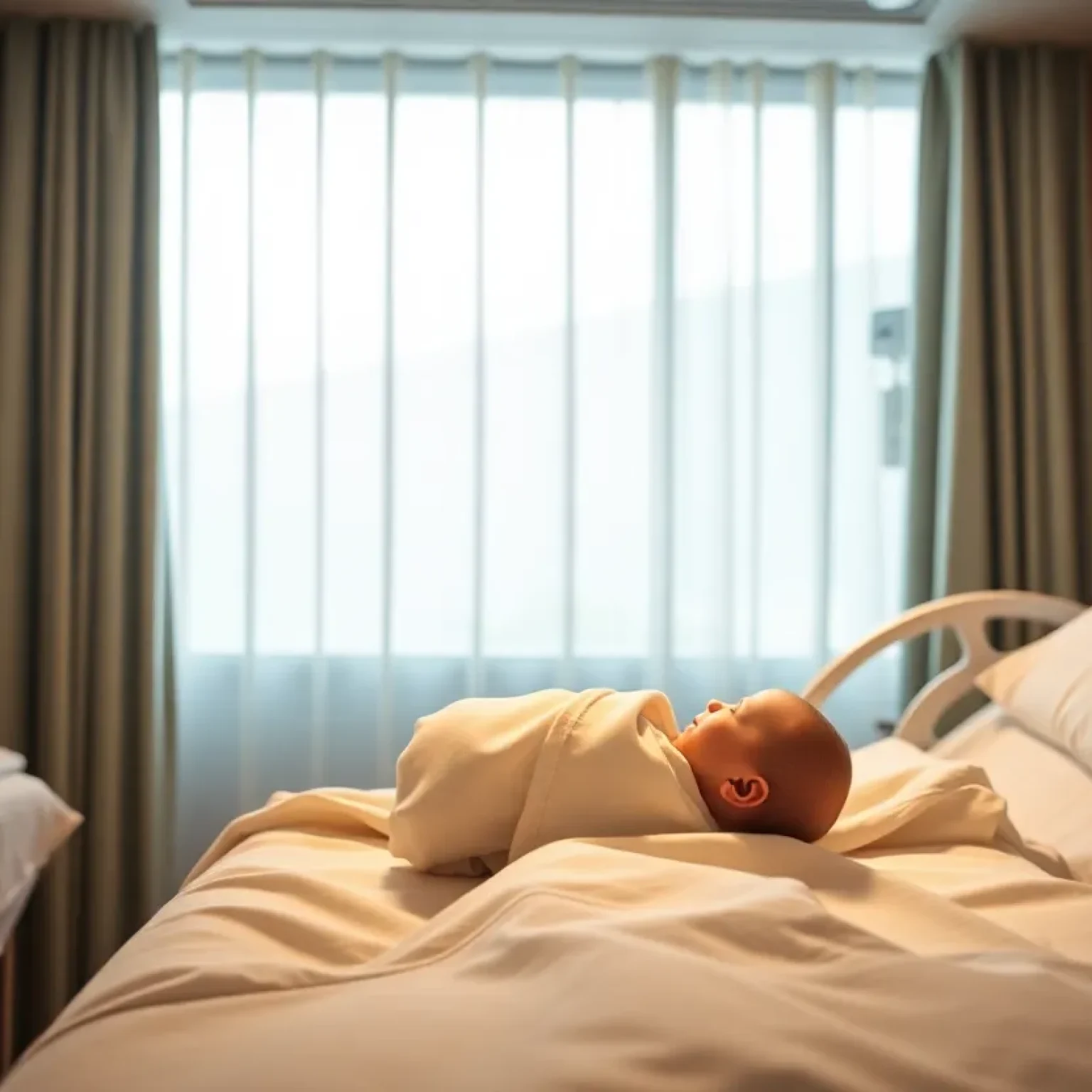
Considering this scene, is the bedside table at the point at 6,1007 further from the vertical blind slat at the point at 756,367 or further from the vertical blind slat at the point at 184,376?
the vertical blind slat at the point at 756,367

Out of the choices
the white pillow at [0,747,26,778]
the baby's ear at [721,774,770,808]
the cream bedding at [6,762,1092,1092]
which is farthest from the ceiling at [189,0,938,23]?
the cream bedding at [6,762,1092,1092]

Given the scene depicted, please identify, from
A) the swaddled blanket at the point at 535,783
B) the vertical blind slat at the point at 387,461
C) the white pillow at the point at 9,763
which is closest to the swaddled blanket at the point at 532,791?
the swaddled blanket at the point at 535,783

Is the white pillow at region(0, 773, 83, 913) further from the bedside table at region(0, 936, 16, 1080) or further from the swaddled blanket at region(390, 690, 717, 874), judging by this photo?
the swaddled blanket at region(390, 690, 717, 874)

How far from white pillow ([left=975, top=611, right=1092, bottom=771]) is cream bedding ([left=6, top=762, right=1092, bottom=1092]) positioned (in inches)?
20.8

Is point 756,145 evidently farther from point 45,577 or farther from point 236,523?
point 45,577

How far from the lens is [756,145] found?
2834mm

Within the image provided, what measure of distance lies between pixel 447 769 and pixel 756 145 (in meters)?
1.92

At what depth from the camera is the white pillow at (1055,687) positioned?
1.78m

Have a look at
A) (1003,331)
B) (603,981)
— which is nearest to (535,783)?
(603,981)

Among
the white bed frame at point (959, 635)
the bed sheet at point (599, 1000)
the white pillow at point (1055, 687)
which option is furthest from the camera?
the white bed frame at point (959, 635)

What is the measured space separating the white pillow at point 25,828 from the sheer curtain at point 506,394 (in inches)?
27.8

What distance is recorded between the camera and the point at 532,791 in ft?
4.43

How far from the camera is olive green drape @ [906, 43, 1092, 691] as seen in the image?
2709 mm

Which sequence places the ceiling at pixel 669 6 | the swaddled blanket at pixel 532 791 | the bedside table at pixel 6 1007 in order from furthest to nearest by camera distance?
the ceiling at pixel 669 6
the bedside table at pixel 6 1007
the swaddled blanket at pixel 532 791
